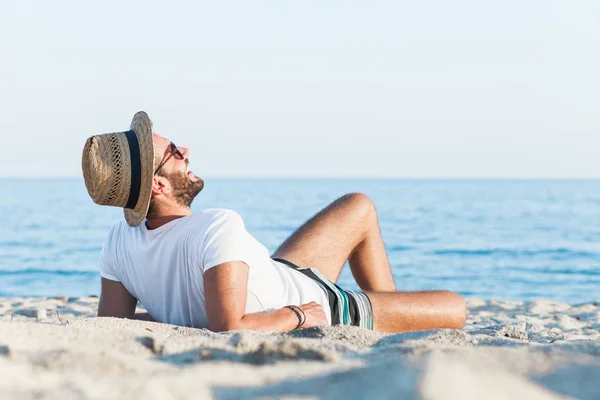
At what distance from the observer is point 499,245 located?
16219mm

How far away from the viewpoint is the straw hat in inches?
133

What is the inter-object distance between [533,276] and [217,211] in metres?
10.1

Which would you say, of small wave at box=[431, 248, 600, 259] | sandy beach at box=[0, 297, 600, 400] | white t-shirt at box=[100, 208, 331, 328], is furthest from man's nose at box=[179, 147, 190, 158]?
small wave at box=[431, 248, 600, 259]

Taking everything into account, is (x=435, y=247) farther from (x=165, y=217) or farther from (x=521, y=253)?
(x=165, y=217)

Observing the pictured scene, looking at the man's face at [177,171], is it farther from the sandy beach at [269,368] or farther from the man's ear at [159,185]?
the sandy beach at [269,368]

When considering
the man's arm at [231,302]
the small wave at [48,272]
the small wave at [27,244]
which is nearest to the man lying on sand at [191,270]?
the man's arm at [231,302]

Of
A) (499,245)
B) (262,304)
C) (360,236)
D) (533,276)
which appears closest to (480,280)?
(533,276)

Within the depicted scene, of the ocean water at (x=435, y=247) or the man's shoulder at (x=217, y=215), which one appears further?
the ocean water at (x=435, y=247)

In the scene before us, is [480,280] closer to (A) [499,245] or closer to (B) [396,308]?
(A) [499,245]

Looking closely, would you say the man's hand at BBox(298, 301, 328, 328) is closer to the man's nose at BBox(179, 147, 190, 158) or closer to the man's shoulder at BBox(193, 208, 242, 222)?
the man's shoulder at BBox(193, 208, 242, 222)

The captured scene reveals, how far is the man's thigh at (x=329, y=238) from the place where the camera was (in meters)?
4.19

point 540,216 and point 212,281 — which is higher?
point 212,281

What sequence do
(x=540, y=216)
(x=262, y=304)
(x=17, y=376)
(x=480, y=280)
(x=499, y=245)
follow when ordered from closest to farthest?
(x=17, y=376)
(x=262, y=304)
(x=480, y=280)
(x=499, y=245)
(x=540, y=216)

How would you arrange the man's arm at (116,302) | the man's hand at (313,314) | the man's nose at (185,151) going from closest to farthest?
the man's hand at (313,314)
the man's nose at (185,151)
the man's arm at (116,302)
